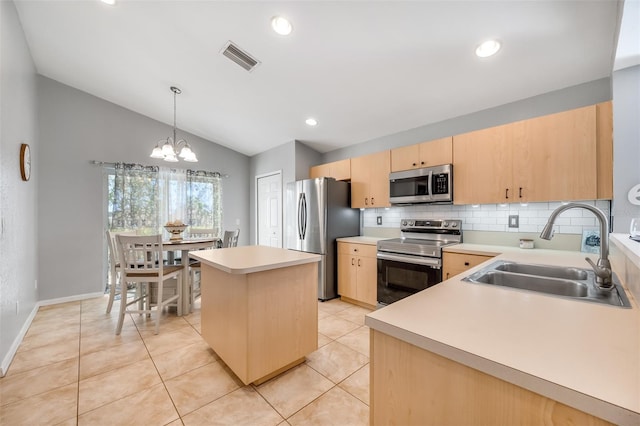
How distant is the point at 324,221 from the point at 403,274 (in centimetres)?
127

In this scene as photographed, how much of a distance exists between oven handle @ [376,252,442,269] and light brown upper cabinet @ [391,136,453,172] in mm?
1076

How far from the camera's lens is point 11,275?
233 centimetres

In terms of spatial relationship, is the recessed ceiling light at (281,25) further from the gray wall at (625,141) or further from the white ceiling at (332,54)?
the gray wall at (625,141)

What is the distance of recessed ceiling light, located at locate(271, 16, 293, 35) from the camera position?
210cm

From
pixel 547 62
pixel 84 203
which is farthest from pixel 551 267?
pixel 84 203

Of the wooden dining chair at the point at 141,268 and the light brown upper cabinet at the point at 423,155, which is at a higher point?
the light brown upper cabinet at the point at 423,155

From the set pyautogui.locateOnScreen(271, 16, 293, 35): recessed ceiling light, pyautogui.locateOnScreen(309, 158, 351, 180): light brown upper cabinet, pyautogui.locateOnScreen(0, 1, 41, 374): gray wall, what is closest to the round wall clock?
pyautogui.locateOnScreen(0, 1, 41, 374): gray wall

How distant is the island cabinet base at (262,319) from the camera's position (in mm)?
1762

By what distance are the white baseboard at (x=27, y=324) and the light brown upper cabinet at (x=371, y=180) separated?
3700 mm

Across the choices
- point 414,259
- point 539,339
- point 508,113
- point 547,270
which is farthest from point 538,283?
point 508,113

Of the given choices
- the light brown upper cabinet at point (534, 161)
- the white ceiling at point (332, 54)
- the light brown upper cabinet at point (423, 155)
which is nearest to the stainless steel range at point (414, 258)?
the light brown upper cabinet at point (534, 161)

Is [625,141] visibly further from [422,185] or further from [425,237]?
[425,237]

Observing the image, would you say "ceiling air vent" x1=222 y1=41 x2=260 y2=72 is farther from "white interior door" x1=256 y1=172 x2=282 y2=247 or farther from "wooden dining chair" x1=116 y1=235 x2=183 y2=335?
"white interior door" x1=256 y1=172 x2=282 y2=247

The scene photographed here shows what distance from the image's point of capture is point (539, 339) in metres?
0.67
